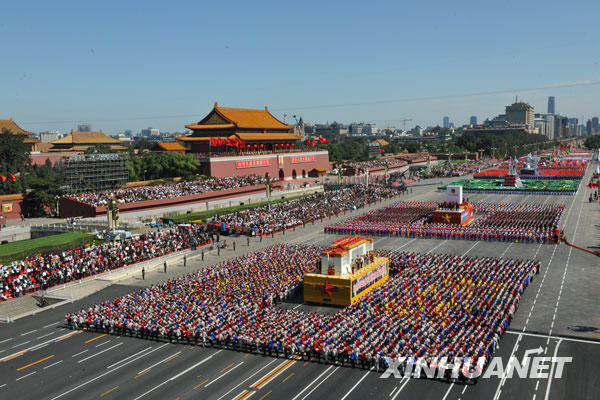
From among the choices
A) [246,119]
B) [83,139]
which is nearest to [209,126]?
[246,119]

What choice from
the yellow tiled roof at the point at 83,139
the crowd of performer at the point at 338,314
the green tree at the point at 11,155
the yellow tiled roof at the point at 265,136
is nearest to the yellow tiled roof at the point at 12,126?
the yellow tiled roof at the point at 83,139

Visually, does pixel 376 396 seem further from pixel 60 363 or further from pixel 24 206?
→ pixel 24 206

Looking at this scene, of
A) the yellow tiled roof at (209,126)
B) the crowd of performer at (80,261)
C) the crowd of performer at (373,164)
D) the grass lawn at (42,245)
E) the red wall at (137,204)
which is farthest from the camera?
the crowd of performer at (373,164)

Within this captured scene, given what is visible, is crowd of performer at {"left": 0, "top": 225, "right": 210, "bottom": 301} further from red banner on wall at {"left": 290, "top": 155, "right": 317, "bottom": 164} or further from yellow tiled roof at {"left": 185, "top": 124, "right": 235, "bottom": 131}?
red banner on wall at {"left": 290, "top": 155, "right": 317, "bottom": 164}

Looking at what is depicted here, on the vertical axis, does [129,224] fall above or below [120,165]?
below

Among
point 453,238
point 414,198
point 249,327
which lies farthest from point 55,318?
point 414,198

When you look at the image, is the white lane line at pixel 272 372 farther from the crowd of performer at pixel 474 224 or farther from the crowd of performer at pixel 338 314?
the crowd of performer at pixel 474 224
